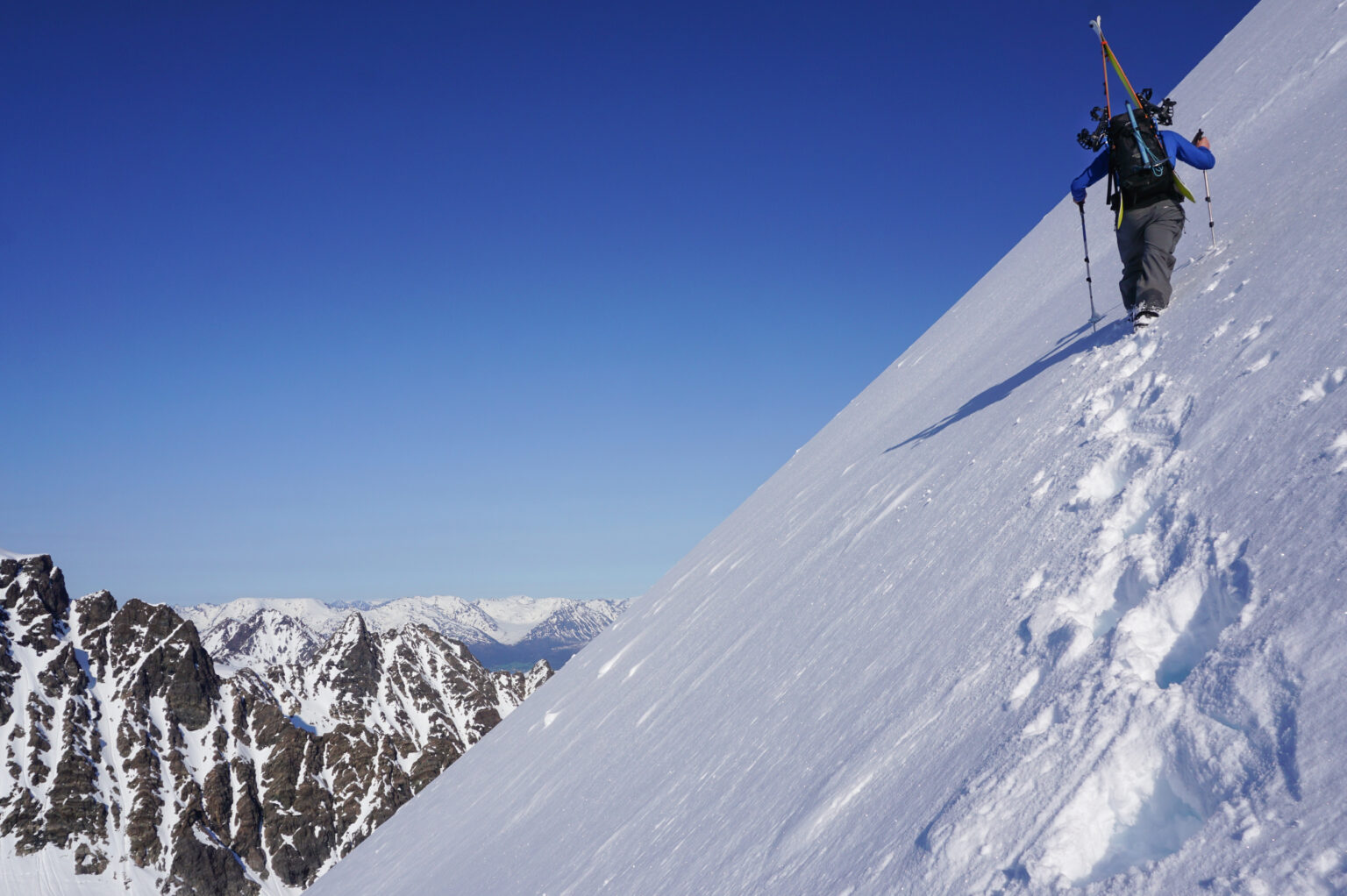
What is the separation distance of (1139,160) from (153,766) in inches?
7222

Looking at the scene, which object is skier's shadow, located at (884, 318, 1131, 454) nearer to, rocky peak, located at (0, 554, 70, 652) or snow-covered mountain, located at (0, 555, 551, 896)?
snow-covered mountain, located at (0, 555, 551, 896)

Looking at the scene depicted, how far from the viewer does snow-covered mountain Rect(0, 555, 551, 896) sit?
449 feet

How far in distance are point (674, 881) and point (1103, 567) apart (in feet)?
8.90

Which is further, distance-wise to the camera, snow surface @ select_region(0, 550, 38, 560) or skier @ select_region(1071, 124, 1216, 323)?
snow surface @ select_region(0, 550, 38, 560)

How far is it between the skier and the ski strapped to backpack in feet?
0.07

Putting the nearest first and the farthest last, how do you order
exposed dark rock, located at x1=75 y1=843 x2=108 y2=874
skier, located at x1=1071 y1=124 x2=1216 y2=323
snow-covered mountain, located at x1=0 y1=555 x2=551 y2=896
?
skier, located at x1=1071 y1=124 x2=1216 y2=323 < exposed dark rock, located at x1=75 y1=843 x2=108 y2=874 < snow-covered mountain, located at x1=0 y1=555 x2=551 y2=896

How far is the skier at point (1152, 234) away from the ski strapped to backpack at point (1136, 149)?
0.07 feet

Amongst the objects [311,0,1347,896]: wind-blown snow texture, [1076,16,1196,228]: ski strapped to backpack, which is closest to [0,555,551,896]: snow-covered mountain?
[311,0,1347,896]: wind-blown snow texture

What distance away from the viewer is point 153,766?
490ft

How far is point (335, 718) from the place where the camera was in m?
189

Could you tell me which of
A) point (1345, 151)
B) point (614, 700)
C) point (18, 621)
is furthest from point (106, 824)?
point (1345, 151)

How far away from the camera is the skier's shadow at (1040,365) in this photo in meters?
6.96

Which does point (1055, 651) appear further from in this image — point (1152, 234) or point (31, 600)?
point (31, 600)

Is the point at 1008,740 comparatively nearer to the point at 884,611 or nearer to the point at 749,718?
the point at 884,611
